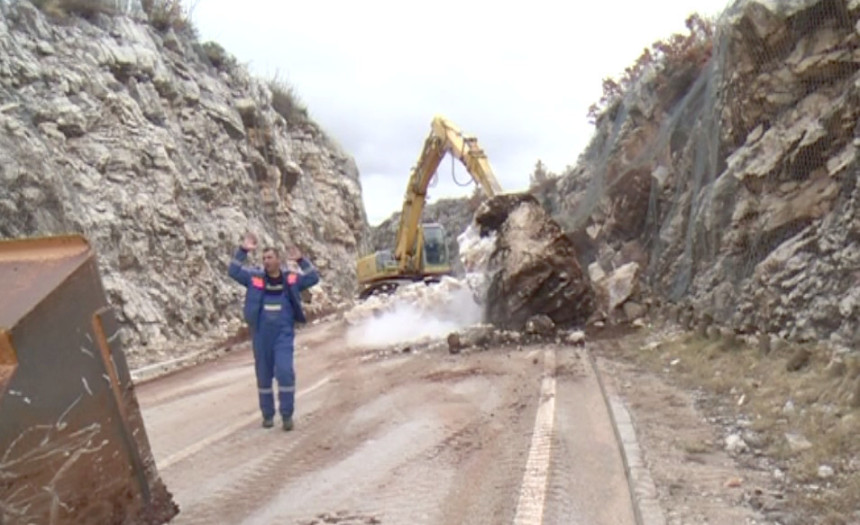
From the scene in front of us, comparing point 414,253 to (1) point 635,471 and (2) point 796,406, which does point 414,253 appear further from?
(1) point 635,471

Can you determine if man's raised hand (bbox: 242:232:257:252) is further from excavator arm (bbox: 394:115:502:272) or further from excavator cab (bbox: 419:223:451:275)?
excavator cab (bbox: 419:223:451:275)

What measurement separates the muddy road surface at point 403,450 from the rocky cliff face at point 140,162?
17.1ft

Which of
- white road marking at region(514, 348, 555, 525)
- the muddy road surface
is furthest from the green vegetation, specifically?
white road marking at region(514, 348, 555, 525)

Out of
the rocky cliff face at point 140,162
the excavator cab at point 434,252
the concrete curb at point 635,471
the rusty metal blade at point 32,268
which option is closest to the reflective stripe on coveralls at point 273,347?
the concrete curb at point 635,471

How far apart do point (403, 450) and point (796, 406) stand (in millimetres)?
3220

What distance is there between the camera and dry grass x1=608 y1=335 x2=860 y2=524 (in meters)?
5.27

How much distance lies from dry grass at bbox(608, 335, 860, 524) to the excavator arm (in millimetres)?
8513

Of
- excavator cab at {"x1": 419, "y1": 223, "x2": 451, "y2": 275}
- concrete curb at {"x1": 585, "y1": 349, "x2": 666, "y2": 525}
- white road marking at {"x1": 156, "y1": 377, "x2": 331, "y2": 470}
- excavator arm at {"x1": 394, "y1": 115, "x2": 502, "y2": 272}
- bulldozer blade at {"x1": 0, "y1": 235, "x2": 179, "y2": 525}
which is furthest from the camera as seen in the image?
excavator cab at {"x1": 419, "y1": 223, "x2": 451, "y2": 275}

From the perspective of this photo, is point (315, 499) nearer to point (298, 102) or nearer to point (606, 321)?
point (606, 321)

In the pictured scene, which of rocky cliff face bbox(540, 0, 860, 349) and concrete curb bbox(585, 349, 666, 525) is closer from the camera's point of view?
concrete curb bbox(585, 349, 666, 525)

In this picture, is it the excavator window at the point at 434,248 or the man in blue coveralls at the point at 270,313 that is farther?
the excavator window at the point at 434,248

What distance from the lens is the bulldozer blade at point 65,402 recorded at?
332 centimetres

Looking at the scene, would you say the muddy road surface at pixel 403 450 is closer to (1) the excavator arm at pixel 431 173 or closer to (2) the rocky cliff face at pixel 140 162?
(2) the rocky cliff face at pixel 140 162

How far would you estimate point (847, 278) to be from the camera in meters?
8.52
